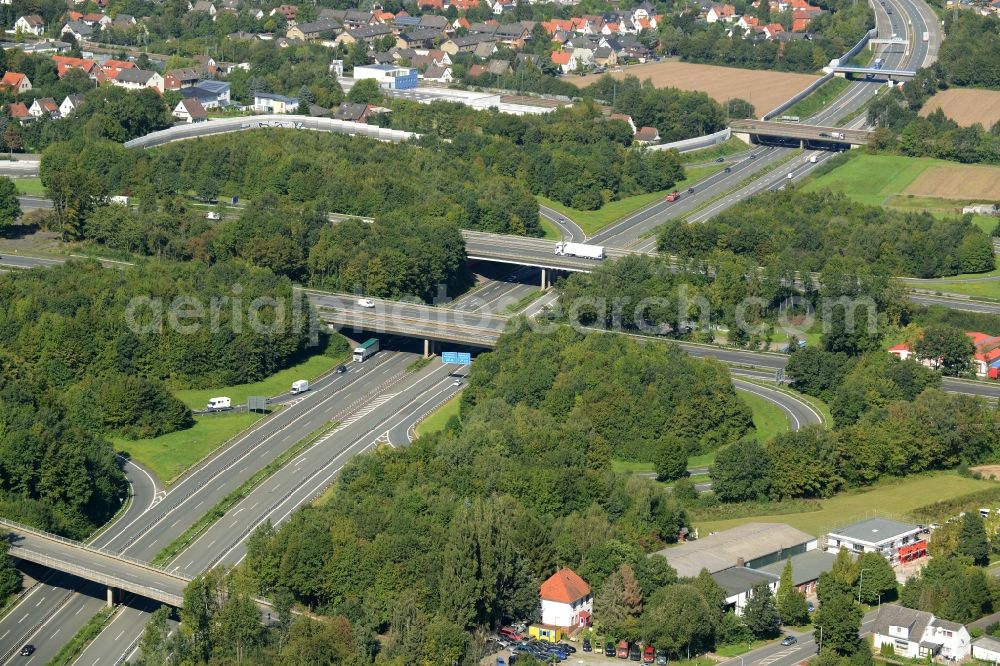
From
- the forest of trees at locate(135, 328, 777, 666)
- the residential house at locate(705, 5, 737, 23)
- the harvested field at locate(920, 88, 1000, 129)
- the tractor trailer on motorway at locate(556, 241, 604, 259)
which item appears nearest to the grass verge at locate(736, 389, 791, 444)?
the forest of trees at locate(135, 328, 777, 666)

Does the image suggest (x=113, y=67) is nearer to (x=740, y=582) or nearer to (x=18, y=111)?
(x=18, y=111)

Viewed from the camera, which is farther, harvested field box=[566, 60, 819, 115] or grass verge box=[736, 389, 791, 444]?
harvested field box=[566, 60, 819, 115]

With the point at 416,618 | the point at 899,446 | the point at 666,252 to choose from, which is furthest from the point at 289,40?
the point at 416,618

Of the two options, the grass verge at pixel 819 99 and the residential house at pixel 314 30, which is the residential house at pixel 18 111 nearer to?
the residential house at pixel 314 30

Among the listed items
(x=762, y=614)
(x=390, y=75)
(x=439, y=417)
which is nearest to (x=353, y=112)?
(x=390, y=75)

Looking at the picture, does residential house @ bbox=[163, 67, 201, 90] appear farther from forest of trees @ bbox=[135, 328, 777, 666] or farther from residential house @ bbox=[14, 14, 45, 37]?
forest of trees @ bbox=[135, 328, 777, 666]

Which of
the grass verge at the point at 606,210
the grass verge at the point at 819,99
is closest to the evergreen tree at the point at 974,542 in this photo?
the grass verge at the point at 606,210
